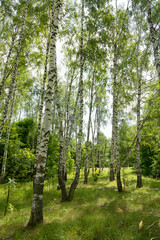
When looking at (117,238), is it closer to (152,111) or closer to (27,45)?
(152,111)

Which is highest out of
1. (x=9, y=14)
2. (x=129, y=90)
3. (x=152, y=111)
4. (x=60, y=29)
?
(x=9, y=14)

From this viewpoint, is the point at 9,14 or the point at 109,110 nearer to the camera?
the point at 9,14

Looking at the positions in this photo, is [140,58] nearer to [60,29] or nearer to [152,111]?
[152,111]

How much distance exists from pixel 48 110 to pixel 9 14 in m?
9.23

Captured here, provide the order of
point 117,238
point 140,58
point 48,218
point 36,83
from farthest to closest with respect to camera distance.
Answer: point 36,83
point 140,58
point 48,218
point 117,238

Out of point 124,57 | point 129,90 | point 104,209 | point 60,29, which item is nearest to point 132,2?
point 124,57

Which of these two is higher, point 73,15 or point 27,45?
point 73,15

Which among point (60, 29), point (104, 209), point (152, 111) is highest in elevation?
point (60, 29)

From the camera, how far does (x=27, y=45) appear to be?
35.1ft

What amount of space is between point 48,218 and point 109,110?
1828cm

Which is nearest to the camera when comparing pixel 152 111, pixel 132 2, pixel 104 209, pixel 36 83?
pixel 104 209

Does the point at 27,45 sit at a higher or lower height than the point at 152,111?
higher

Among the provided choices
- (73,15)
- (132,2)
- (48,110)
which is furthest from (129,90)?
(48,110)

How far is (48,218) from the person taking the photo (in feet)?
15.5
